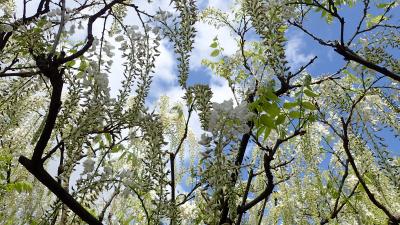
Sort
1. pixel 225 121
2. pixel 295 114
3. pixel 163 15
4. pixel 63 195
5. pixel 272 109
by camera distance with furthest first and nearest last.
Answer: pixel 163 15 → pixel 295 114 → pixel 272 109 → pixel 63 195 → pixel 225 121

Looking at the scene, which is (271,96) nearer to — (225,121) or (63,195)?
(225,121)

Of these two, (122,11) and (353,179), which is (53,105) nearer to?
(122,11)

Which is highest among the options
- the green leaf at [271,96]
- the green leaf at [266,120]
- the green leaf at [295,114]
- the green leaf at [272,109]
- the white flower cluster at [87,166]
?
the green leaf at [295,114]

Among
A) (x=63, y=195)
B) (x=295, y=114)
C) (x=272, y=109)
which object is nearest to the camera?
(x=63, y=195)

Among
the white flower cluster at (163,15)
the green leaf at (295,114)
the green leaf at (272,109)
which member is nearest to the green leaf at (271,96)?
the green leaf at (272,109)

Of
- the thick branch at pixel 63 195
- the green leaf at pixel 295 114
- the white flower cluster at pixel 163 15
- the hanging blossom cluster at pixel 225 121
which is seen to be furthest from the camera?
the white flower cluster at pixel 163 15

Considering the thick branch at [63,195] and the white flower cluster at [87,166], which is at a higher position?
the white flower cluster at [87,166]

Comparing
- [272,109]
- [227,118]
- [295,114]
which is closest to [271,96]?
[272,109]

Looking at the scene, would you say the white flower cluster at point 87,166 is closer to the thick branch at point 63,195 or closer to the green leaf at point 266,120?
the thick branch at point 63,195

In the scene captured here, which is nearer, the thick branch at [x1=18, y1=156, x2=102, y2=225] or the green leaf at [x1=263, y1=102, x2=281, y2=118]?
the thick branch at [x1=18, y1=156, x2=102, y2=225]

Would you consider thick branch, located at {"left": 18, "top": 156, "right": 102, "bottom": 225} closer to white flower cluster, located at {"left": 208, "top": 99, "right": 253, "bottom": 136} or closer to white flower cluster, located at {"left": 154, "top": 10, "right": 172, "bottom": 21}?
white flower cluster, located at {"left": 208, "top": 99, "right": 253, "bottom": 136}

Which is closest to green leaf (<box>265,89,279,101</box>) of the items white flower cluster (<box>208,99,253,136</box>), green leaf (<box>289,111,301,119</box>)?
green leaf (<box>289,111,301,119</box>)

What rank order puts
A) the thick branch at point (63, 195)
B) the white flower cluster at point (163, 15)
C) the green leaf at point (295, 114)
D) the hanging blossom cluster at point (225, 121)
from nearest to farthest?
the hanging blossom cluster at point (225, 121), the thick branch at point (63, 195), the green leaf at point (295, 114), the white flower cluster at point (163, 15)

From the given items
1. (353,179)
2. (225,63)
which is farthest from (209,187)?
(353,179)
